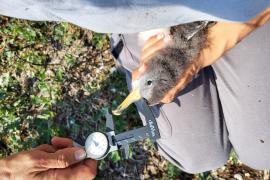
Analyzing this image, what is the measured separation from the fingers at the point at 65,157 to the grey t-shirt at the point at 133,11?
0.65 meters

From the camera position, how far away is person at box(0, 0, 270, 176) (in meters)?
1.27

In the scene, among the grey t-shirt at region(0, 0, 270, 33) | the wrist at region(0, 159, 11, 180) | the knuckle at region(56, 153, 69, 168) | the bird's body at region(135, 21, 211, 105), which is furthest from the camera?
the wrist at region(0, 159, 11, 180)

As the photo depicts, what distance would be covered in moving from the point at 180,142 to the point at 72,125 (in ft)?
2.68

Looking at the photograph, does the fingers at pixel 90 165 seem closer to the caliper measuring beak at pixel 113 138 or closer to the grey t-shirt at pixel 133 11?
the caliper measuring beak at pixel 113 138

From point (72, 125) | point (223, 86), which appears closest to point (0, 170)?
point (72, 125)

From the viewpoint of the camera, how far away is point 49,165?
5.88 feet

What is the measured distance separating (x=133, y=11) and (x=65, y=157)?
2.56ft

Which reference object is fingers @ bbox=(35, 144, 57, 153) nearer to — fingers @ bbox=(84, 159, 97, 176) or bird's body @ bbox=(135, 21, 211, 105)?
fingers @ bbox=(84, 159, 97, 176)

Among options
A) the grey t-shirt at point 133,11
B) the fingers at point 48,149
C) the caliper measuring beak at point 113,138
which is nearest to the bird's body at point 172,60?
the grey t-shirt at point 133,11

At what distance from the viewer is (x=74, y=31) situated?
264 centimetres

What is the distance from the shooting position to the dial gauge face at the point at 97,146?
185 centimetres

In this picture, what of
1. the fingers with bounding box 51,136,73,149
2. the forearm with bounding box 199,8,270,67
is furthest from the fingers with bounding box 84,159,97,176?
the forearm with bounding box 199,8,270,67

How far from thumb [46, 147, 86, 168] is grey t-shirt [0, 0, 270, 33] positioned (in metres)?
0.65

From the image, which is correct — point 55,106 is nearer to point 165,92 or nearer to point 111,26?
point 165,92
